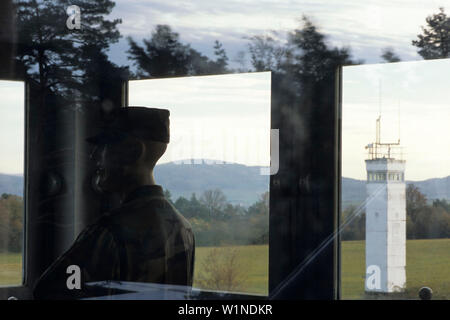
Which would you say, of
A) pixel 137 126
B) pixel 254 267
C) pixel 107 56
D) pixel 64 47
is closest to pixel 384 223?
pixel 254 267

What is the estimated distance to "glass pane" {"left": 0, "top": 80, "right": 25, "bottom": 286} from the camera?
1735 millimetres

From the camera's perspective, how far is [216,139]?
1.66 meters

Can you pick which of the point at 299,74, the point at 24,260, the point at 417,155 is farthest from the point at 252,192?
the point at 24,260

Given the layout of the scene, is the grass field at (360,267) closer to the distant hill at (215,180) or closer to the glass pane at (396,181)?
the glass pane at (396,181)

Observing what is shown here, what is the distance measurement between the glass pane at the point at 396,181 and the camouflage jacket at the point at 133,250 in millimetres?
467

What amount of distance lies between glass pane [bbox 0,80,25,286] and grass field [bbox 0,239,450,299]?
541mm

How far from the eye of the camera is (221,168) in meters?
1.66

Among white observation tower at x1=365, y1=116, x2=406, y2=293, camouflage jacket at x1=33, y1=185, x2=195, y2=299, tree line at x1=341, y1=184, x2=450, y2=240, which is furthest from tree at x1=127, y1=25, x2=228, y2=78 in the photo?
tree line at x1=341, y1=184, x2=450, y2=240

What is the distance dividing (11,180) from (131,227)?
38 centimetres

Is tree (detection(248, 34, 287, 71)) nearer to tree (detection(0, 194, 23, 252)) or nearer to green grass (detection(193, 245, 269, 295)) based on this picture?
green grass (detection(193, 245, 269, 295))

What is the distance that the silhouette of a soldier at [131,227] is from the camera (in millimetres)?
1692

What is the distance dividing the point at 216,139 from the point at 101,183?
364 mm

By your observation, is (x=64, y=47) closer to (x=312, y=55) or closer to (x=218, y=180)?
(x=218, y=180)
